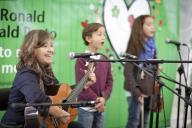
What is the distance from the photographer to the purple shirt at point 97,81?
9.66ft

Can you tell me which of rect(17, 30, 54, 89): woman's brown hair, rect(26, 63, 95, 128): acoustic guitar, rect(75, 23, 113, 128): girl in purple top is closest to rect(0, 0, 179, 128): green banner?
rect(75, 23, 113, 128): girl in purple top

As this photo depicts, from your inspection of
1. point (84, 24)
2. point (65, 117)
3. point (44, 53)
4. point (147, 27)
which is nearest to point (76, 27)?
point (84, 24)

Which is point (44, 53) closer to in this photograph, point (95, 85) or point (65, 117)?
point (65, 117)

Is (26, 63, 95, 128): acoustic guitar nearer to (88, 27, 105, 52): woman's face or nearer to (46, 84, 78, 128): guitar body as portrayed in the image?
(46, 84, 78, 128): guitar body

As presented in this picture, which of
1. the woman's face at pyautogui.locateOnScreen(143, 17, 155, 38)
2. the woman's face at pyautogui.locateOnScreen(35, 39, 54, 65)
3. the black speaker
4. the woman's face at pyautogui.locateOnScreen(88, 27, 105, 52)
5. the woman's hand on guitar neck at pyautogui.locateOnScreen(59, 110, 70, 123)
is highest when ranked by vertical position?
the woman's face at pyautogui.locateOnScreen(143, 17, 155, 38)

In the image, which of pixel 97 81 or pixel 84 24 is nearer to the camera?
pixel 97 81

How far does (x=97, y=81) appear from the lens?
9.92 feet

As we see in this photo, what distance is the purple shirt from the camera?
2945 mm

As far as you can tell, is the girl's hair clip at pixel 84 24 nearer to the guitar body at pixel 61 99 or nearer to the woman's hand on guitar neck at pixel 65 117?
the guitar body at pixel 61 99

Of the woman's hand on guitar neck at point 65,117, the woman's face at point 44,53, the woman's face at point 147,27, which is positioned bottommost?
the woman's hand on guitar neck at point 65,117

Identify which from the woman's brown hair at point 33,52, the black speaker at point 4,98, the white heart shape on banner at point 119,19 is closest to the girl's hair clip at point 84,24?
the white heart shape on banner at point 119,19

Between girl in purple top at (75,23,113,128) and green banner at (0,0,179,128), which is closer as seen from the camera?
girl in purple top at (75,23,113,128)

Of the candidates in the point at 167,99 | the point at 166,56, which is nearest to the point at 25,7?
the point at 166,56

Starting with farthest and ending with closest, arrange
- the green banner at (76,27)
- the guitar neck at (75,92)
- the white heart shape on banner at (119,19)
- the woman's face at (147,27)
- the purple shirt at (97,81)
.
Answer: the white heart shape on banner at (119,19)
the woman's face at (147,27)
the green banner at (76,27)
the purple shirt at (97,81)
the guitar neck at (75,92)
